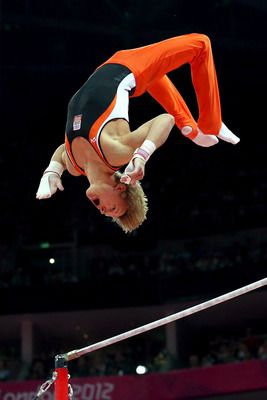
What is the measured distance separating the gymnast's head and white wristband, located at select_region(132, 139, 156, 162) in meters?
0.43

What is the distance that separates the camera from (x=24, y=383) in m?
14.4

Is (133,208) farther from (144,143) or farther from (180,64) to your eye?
(180,64)

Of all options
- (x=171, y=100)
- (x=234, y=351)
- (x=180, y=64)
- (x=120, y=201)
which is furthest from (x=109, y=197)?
(x=234, y=351)

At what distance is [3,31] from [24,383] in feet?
18.7

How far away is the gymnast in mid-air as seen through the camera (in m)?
6.20

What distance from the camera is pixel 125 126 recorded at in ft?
20.9

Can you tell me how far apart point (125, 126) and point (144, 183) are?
1166 centimetres

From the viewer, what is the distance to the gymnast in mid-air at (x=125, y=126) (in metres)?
6.20

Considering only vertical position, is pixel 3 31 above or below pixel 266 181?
above

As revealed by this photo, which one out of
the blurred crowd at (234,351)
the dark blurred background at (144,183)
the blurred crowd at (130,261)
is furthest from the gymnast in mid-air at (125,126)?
the blurred crowd at (130,261)

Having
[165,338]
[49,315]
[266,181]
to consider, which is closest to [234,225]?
[266,181]

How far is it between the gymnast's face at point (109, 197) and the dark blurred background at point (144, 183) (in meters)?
7.37

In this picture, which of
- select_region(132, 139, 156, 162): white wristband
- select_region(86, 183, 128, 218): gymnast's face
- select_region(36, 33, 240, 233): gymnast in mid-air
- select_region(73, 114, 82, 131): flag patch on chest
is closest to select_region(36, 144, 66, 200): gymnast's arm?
select_region(36, 33, 240, 233): gymnast in mid-air

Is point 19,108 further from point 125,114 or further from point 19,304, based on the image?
point 125,114
